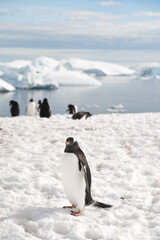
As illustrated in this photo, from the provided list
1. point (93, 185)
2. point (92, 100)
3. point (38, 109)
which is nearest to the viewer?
point (93, 185)

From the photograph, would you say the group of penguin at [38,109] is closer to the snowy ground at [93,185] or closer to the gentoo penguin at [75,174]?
the snowy ground at [93,185]

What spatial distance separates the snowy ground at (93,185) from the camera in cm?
380

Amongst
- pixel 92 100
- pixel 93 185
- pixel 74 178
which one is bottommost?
pixel 93 185

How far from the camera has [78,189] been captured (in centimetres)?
420

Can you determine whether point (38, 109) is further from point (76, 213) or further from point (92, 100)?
point (92, 100)

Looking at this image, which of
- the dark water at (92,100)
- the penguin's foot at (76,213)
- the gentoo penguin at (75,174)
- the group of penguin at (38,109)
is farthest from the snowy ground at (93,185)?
the dark water at (92,100)

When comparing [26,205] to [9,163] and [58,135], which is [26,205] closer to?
[9,163]

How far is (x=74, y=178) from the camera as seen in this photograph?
420 centimetres

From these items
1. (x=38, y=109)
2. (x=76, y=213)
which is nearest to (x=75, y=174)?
(x=76, y=213)

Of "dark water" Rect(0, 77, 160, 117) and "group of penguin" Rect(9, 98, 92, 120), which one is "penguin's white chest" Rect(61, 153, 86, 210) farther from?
"dark water" Rect(0, 77, 160, 117)

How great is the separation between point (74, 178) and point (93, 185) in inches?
53.4

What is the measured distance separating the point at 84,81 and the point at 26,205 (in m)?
131

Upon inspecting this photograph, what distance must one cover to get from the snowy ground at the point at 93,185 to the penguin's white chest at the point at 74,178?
0.23 meters

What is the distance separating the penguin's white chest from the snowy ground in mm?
231
